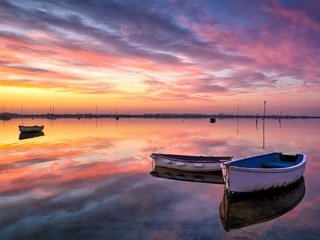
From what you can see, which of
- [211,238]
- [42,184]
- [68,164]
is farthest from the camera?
[68,164]

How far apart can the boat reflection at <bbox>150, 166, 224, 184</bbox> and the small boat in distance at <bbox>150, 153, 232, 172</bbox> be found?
31 centimetres

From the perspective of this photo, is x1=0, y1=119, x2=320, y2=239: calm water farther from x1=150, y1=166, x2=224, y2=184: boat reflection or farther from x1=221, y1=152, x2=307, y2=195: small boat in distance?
x1=150, y1=166, x2=224, y2=184: boat reflection

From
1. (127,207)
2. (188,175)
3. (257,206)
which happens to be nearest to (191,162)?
(188,175)

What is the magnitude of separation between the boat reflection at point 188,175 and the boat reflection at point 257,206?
3.98m

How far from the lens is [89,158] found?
28.9 m

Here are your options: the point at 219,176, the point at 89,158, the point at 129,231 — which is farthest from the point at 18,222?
the point at 89,158

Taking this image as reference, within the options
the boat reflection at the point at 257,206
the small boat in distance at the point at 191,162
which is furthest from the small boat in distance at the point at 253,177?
the small boat in distance at the point at 191,162

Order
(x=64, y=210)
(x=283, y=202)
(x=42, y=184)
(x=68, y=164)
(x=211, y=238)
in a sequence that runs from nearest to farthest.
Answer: (x=211, y=238) → (x=64, y=210) → (x=283, y=202) → (x=42, y=184) → (x=68, y=164)

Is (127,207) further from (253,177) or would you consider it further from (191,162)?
(191,162)

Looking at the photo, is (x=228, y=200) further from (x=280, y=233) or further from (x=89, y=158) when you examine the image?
(x=89, y=158)

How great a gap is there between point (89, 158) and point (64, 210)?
51.5 ft

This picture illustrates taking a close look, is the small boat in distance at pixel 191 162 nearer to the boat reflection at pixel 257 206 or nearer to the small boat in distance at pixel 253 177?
the small boat in distance at pixel 253 177

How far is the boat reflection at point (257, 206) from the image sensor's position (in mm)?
12547

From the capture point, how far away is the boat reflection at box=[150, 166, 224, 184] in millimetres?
20641
